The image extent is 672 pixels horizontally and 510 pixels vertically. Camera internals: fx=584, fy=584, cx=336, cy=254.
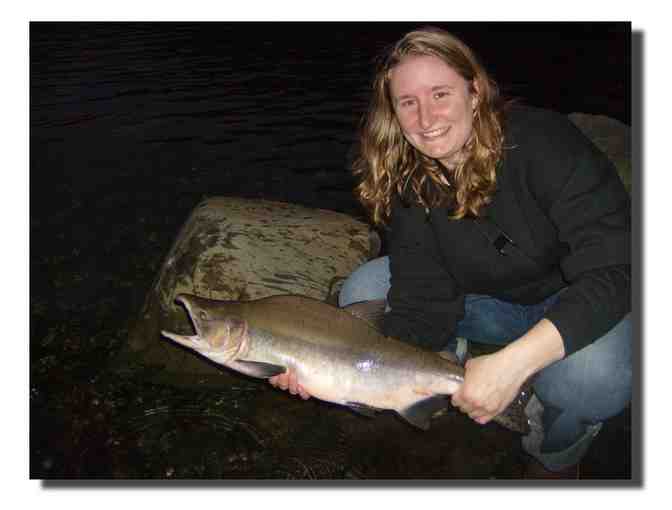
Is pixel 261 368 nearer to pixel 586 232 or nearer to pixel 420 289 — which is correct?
pixel 420 289

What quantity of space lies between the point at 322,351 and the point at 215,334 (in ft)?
1.93

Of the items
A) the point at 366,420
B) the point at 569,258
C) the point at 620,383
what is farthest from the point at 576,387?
the point at 366,420

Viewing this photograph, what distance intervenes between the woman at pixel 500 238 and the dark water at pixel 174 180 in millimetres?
902

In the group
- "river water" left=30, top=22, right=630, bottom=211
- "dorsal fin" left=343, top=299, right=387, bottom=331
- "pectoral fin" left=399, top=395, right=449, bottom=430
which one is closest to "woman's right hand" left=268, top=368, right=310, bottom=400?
"dorsal fin" left=343, top=299, right=387, bottom=331

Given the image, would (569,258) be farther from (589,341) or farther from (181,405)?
(181,405)

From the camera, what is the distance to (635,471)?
357cm

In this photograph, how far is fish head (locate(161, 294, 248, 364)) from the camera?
3178 millimetres

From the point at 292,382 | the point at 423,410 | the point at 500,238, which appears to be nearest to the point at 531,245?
the point at 500,238

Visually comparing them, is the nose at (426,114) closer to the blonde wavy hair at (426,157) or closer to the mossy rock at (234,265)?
the blonde wavy hair at (426,157)

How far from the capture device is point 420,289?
142 inches

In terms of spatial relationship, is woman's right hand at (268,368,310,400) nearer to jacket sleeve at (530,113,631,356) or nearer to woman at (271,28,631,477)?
woman at (271,28,631,477)

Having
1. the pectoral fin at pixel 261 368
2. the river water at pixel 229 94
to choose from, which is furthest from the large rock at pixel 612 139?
the pectoral fin at pixel 261 368

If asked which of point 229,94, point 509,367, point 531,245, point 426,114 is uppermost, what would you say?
point 229,94

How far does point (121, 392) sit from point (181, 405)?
1.72ft
